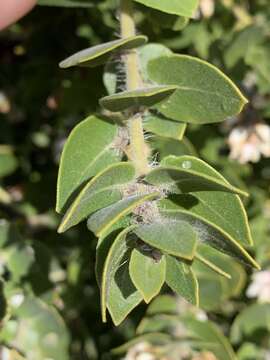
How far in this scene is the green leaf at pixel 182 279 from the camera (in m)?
1.22

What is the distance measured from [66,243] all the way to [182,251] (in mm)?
1183

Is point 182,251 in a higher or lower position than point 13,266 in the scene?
higher

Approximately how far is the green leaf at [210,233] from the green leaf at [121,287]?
0.27 feet

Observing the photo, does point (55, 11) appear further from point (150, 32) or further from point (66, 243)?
point (66, 243)

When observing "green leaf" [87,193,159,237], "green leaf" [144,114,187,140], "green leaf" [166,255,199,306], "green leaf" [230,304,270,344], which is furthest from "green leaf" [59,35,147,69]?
"green leaf" [230,304,270,344]

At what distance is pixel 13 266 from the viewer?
1806mm

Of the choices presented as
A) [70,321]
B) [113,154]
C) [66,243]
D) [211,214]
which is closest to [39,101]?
[66,243]

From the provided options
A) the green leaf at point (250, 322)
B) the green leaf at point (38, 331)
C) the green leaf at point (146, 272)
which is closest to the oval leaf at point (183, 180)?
the green leaf at point (146, 272)

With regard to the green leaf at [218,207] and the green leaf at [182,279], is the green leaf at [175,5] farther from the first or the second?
the green leaf at [182,279]

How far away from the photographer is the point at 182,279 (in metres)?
1.25

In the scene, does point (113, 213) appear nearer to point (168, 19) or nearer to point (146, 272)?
point (146, 272)

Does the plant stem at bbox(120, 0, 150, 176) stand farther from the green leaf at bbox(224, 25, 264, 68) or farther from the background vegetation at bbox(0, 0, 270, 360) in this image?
the green leaf at bbox(224, 25, 264, 68)

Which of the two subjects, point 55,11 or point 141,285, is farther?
point 55,11

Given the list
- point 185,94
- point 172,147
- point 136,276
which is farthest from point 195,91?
point 172,147
